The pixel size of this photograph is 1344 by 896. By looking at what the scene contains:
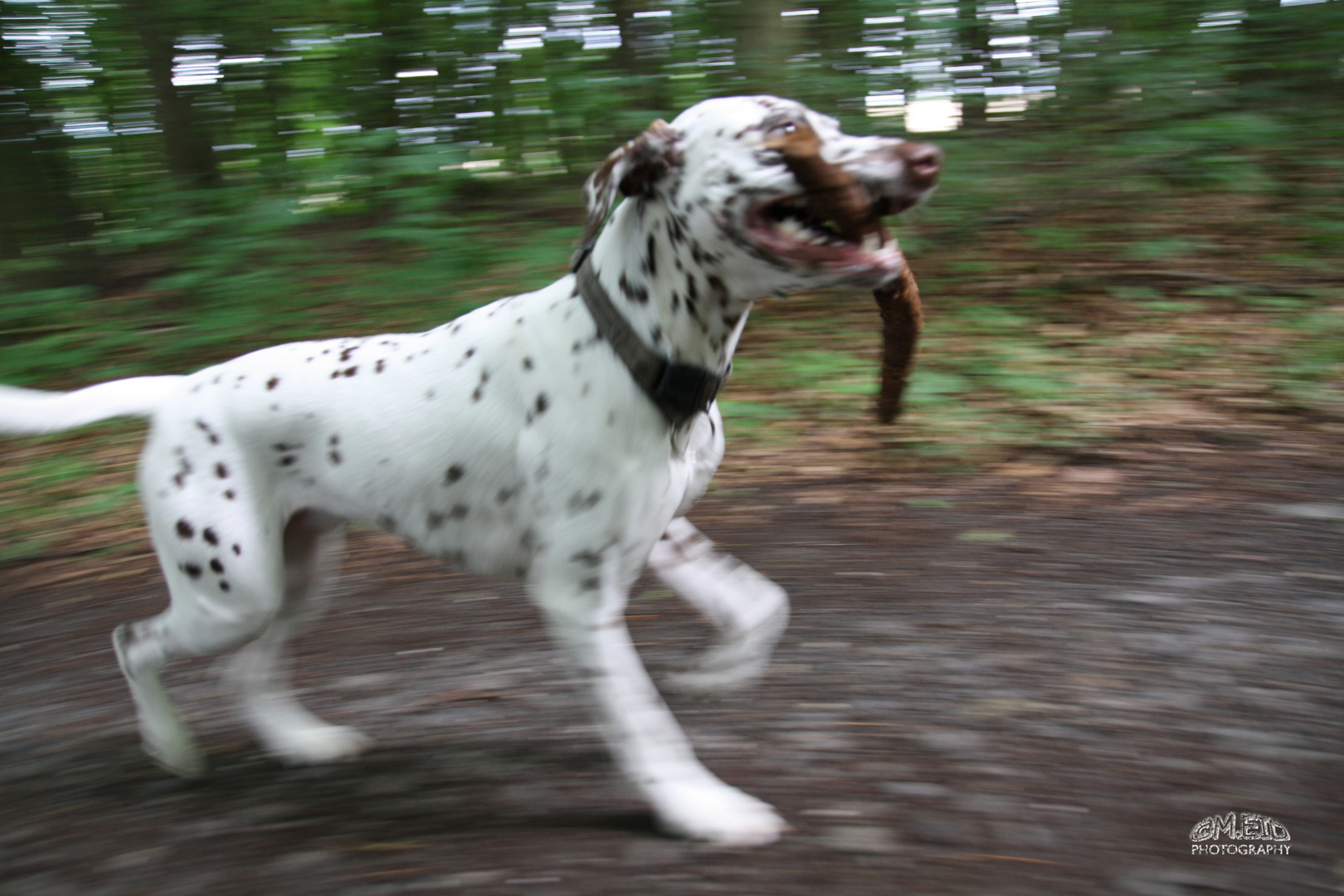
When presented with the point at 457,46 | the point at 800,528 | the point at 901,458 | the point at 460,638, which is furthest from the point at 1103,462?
the point at 457,46

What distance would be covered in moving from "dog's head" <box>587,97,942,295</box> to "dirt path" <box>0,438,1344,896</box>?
1.33m

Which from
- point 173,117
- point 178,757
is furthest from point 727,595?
point 173,117

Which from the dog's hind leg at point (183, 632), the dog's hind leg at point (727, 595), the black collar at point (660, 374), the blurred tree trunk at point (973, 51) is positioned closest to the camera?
the black collar at point (660, 374)

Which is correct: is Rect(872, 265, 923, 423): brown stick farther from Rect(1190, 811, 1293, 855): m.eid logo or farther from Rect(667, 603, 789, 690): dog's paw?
→ Rect(1190, 811, 1293, 855): m.eid logo

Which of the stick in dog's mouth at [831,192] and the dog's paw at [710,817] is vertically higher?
the stick in dog's mouth at [831,192]

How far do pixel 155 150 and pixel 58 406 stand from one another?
641cm

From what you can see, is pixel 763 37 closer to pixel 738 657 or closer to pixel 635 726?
pixel 738 657

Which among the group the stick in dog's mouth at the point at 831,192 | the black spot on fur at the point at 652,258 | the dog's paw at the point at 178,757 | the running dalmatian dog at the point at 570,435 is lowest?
the dog's paw at the point at 178,757

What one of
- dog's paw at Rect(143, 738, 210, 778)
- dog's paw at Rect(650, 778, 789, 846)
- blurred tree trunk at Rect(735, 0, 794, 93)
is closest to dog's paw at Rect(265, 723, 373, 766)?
dog's paw at Rect(143, 738, 210, 778)

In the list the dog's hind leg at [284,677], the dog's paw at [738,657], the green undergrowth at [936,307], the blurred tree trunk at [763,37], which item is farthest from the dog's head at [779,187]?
the blurred tree trunk at [763,37]

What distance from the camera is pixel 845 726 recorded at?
2.99m

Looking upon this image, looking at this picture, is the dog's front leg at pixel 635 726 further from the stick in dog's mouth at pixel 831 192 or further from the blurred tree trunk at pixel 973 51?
the blurred tree trunk at pixel 973 51

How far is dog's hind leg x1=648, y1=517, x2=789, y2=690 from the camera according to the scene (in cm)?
303

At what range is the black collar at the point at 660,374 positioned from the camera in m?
2.46
